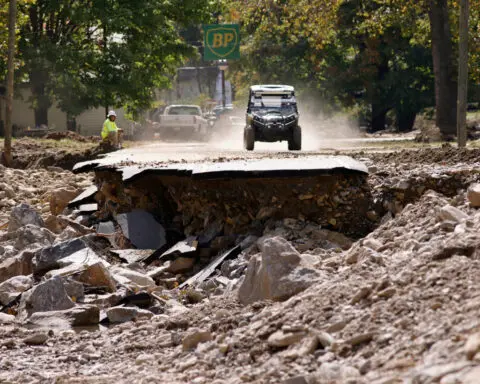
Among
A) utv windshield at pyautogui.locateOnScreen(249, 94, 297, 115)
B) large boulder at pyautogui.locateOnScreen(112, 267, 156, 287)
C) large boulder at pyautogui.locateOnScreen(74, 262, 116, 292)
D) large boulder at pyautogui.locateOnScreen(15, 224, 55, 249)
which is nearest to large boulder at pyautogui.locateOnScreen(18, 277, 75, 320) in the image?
large boulder at pyautogui.locateOnScreen(74, 262, 116, 292)

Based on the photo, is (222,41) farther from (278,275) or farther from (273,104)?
(278,275)

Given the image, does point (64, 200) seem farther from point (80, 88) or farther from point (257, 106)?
point (80, 88)

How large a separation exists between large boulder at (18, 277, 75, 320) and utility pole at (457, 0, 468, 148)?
13455 millimetres

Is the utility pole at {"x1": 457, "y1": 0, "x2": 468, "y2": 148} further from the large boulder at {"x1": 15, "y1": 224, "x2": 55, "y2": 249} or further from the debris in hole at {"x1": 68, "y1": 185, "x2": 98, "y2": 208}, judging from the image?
the large boulder at {"x1": 15, "y1": 224, "x2": 55, "y2": 249}

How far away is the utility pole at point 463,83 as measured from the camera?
2153cm

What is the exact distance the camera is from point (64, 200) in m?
17.8

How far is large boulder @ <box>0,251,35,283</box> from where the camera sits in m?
11.6

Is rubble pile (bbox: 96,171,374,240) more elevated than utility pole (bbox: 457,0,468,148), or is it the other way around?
utility pole (bbox: 457,0,468,148)

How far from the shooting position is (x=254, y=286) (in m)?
8.40

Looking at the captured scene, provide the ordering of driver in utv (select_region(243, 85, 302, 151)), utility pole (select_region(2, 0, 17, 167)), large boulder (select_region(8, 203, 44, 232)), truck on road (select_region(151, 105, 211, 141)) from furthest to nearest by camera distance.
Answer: truck on road (select_region(151, 105, 211, 141)) → driver in utv (select_region(243, 85, 302, 151)) → utility pole (select_region(2, 0, 17, 167)) → large boulder (select_region(8, 203, 44, 232))

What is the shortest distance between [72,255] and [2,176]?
1009 centimetres

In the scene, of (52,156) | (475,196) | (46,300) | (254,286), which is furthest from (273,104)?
(254,286)

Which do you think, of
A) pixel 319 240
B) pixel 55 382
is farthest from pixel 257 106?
pixel 55 382

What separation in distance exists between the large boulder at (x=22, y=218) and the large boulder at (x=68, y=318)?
568 centimetres
